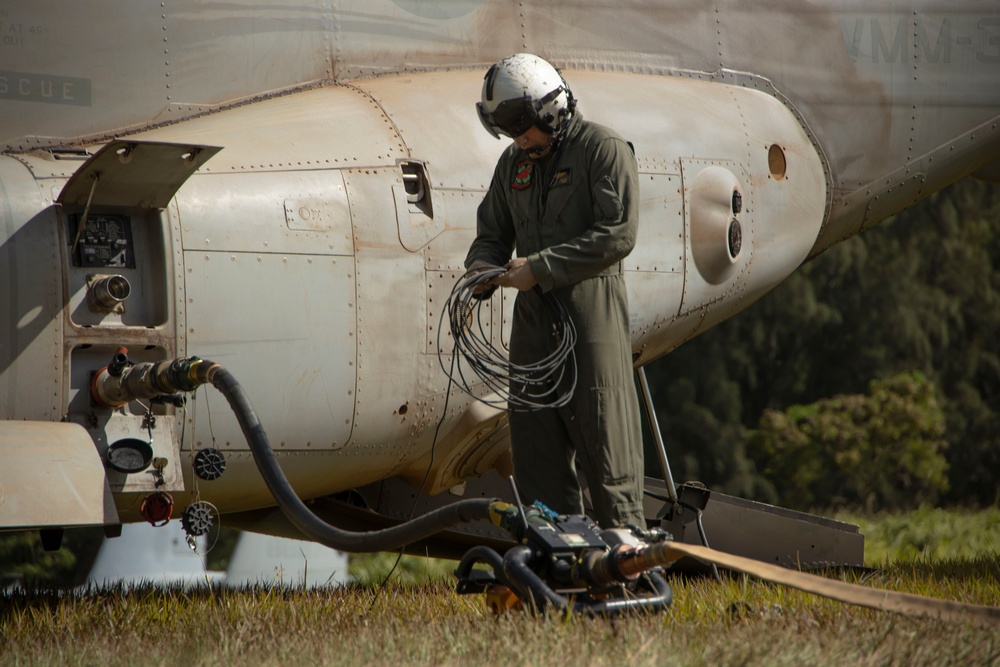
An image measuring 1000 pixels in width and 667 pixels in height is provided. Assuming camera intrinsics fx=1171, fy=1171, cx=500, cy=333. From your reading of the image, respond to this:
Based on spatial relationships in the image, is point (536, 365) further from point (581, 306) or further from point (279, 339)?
point (279, 339)

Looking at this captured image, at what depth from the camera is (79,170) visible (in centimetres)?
425

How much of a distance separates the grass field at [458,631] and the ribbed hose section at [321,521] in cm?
29

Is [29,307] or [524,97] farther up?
[524,97]

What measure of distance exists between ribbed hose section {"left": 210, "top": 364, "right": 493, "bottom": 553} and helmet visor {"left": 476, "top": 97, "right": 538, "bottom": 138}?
1361 mm

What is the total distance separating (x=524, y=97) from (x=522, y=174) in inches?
14.8

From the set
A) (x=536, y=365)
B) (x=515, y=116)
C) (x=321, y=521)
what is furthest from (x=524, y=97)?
(x=321, y=521)

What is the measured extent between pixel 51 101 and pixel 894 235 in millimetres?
17657

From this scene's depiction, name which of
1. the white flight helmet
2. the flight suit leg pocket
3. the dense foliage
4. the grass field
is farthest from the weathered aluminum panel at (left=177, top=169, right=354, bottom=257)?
the dense foliage

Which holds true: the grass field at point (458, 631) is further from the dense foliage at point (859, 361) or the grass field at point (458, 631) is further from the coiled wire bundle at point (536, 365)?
the dense foliage at point (859, 361)

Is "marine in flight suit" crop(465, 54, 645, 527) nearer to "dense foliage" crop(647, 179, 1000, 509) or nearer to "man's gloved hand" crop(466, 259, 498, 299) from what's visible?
"man's gloved hand" crop(466, 259, 498, 299)

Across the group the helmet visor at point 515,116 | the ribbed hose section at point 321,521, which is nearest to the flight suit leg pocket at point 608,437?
the ribbed hose section at point 321,521

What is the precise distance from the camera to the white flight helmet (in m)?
4.29

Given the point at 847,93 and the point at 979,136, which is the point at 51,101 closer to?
the point at 847,93

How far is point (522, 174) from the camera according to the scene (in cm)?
456
